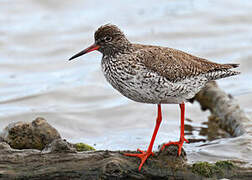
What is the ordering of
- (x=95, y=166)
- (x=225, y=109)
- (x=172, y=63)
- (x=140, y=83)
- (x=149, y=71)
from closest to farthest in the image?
(x=95, y=166) → (x=140, y=83) → (x=149, y=71) → (x=172, y=63) → (x=225, y=109)

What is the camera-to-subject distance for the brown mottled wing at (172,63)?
8.12m

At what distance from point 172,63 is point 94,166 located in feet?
7.82

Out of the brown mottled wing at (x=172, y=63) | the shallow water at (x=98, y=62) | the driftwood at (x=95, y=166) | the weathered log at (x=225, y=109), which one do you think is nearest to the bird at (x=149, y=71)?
the brown mottled wing at (x=172, y=63)

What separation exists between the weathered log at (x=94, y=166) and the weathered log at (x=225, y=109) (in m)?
3.27

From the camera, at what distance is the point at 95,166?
23.9 ft

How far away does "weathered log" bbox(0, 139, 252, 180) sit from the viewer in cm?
715

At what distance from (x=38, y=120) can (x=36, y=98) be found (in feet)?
19.0

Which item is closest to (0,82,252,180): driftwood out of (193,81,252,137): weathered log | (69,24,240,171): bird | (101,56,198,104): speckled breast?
(69,24,240,171): bird

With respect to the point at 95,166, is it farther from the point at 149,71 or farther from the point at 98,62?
the point at 98,62

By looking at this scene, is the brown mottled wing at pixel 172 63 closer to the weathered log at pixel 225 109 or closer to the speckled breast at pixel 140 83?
the speckled breast at pixel 140 83

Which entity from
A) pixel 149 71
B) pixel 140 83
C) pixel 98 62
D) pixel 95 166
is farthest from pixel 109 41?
pixel 98 62

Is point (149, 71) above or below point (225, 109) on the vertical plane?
above

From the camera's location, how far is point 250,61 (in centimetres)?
1709

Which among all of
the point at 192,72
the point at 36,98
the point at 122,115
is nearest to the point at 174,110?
the point at 122,115
